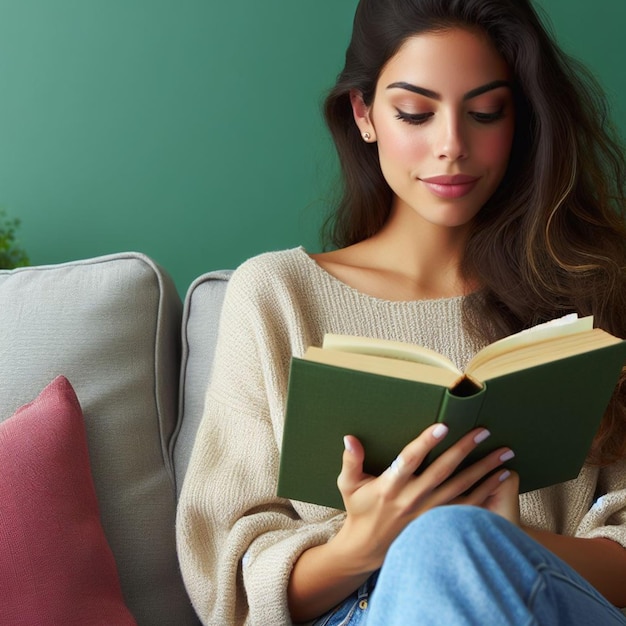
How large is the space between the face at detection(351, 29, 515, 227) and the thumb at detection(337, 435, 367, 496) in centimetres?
56

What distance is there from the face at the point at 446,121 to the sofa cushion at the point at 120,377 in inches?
19.9

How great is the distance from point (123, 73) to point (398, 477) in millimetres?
1658

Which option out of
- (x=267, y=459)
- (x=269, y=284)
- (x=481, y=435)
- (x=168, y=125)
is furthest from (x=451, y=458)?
(x=168, y=125)

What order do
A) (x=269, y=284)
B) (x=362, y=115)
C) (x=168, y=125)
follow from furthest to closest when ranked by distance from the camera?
(x=168, y=125)
(x=362, y=115)
(x=269, y=284)

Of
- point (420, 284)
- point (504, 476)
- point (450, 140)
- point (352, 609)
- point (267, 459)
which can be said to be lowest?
point (352, 609)

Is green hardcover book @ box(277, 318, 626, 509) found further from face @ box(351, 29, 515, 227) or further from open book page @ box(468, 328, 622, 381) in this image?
face @ box(351, 29, 515, 227)

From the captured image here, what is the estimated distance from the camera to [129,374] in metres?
1.60

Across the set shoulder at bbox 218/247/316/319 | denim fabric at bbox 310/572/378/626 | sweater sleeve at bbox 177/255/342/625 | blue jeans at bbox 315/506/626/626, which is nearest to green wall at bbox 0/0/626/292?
shoulder at bbox 218/247/316/319

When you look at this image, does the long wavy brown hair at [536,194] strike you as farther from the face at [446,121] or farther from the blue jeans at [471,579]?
the blue jeans at [471,579]

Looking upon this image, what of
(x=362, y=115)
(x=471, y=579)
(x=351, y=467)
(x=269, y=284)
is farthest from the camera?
(x=362, y=115)

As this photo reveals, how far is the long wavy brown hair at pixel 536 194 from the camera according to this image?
1.51 meters

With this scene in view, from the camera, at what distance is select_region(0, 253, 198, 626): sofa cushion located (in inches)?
58.5

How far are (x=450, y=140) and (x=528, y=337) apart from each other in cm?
46

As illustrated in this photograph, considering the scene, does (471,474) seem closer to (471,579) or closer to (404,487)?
(404,487)
